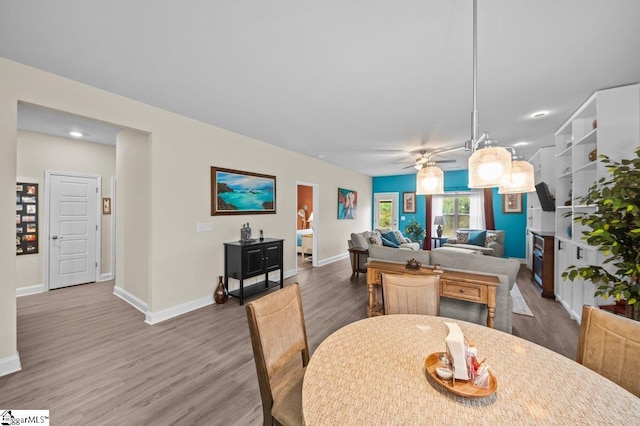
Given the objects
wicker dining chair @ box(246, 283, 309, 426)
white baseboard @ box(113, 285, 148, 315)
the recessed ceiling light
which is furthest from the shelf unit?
white baseboard @ box(113, 285, 148, 315)

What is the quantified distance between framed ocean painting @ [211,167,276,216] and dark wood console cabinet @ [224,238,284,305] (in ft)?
1.92

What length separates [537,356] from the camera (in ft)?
3.80

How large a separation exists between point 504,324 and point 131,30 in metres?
4.10

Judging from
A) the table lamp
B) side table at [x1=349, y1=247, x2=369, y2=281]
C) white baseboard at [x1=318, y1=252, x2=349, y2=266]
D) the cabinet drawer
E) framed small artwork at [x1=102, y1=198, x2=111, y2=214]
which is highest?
framed small artwork at [x1=102, y1=198, x2=111, y2=214]

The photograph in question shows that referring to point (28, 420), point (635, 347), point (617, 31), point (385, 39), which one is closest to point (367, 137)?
point (385, 39)

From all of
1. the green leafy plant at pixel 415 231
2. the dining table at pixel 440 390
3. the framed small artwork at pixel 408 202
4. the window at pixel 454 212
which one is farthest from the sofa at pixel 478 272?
the framed small artwork at pixel 408 202

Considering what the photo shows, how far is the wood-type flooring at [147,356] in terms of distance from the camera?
1823 millimetres

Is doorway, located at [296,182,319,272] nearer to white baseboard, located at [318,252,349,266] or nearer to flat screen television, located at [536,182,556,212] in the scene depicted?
white baseboard, located at [318,252,349,266]

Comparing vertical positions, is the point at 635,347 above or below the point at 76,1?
below

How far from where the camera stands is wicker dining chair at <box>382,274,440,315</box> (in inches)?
72.4

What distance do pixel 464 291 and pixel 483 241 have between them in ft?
14.7

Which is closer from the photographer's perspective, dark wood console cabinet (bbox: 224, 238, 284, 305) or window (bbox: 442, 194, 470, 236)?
dark wood console cabinet (bbox: 224, 238, 284, 305)

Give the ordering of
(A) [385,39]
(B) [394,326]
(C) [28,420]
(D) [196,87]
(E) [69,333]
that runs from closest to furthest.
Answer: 1. (B) [394,326]
2. (C) [28,420]
3. (A) [385,39]
4. (D) [196,87]
5. (E) [69,333]

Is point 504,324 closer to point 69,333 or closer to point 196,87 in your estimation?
point 196,87
